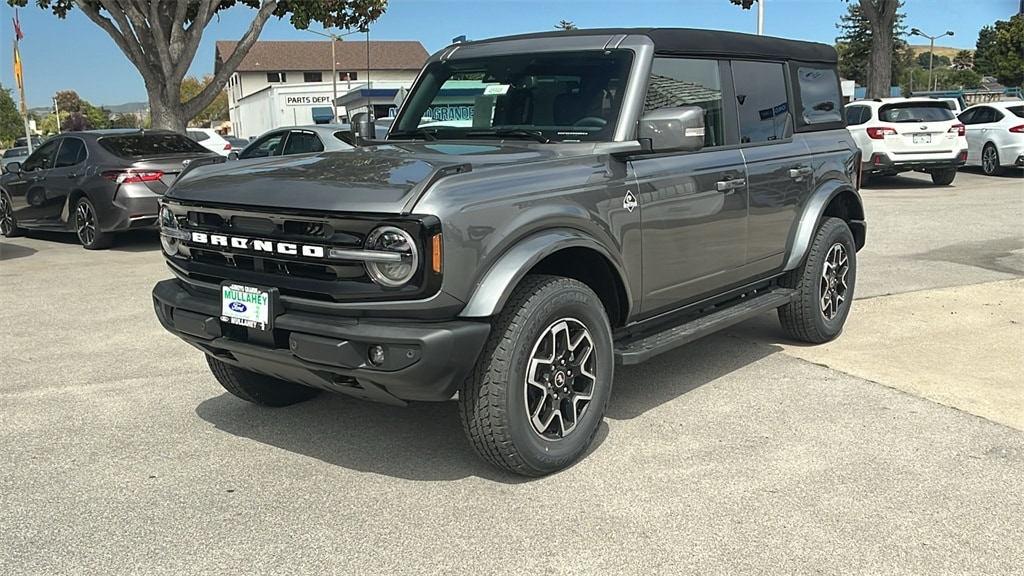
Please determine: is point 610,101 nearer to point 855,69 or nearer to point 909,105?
point 909,105

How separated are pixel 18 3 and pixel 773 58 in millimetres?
16549

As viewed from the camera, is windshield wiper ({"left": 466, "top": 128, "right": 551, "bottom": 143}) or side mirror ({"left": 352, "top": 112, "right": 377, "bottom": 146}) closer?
windshield wiper ({"left": 466, "top": 128, "right": 551, "bottom": 143})

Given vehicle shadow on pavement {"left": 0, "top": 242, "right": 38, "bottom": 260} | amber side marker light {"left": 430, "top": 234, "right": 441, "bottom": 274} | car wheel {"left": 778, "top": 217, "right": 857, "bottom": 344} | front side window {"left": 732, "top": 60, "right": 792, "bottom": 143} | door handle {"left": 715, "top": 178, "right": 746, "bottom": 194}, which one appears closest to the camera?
amber side marker light {"left": 430, "top": 234, "right": 441, "bottom": 274}

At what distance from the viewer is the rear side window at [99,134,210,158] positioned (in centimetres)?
1098

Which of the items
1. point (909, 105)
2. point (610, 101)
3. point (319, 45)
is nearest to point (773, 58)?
point (610, 101)

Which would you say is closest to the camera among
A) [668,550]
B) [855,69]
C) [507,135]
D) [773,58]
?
[668,550]

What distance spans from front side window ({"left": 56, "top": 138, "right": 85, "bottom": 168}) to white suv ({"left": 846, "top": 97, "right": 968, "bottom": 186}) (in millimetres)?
13007

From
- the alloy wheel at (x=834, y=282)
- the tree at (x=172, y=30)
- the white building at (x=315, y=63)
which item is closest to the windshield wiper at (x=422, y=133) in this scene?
the alloy wheel at (x=834, y=282)

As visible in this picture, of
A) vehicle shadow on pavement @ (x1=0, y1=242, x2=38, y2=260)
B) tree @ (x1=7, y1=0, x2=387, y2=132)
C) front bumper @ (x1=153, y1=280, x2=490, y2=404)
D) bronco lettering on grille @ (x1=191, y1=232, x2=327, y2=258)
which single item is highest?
tree @ (x1=7, y1=0, x2=387, y2=132)

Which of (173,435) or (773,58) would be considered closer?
(173,435)

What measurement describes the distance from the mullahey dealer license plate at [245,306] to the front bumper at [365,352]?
0.04 metres

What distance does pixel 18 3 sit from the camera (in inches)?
679

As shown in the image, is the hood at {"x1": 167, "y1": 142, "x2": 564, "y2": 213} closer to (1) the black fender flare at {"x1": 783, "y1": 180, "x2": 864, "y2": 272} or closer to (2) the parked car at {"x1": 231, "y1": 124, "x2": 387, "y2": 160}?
(1) the black fender flare at {"x1": 783, "y1": 180, "x2": 864, "y2": 272}

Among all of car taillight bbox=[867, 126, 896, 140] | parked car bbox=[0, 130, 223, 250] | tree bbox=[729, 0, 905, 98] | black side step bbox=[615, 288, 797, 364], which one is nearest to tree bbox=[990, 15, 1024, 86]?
tree bbox=[729, 0, 905, 98]
